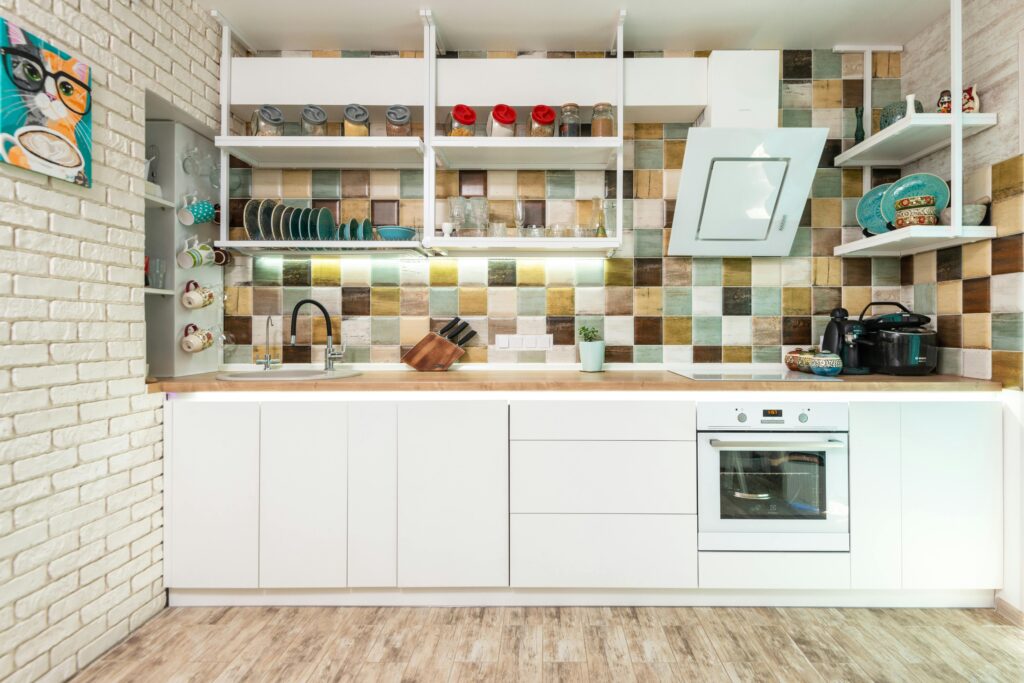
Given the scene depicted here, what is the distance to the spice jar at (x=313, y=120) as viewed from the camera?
101 inches

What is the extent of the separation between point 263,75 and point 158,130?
0.52m

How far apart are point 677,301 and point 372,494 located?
5.62 feet

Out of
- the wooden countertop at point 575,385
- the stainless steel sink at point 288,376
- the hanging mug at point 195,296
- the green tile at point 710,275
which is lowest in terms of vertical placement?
the wooden countertop at point 575,385

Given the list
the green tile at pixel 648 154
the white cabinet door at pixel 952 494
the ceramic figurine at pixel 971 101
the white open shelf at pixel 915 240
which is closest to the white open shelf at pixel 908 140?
the ceramic figurine at pixel 971 101

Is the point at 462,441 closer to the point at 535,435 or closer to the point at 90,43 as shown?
the point at 535,435

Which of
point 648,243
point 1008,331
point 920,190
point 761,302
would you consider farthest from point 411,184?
point 1008,331

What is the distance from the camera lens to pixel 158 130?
246 cm

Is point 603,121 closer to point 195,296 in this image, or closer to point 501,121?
Result: point 501,121

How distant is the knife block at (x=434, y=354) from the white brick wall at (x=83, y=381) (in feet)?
3.57

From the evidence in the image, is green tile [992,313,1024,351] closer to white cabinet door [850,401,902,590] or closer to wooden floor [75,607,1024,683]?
white cabinet door [850,401,902,590]

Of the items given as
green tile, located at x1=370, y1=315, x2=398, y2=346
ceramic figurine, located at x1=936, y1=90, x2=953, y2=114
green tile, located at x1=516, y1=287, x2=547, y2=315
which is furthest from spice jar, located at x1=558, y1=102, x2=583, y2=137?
ceramic figurine, located at x1=936, y1=90, x2=953, y2=114

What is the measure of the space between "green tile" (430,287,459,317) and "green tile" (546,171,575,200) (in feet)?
2.26

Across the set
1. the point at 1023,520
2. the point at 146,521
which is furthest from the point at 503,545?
the point at 1023,520

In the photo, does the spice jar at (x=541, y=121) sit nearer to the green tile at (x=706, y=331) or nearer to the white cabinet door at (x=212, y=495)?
the green tile at (x=706, y=331)
